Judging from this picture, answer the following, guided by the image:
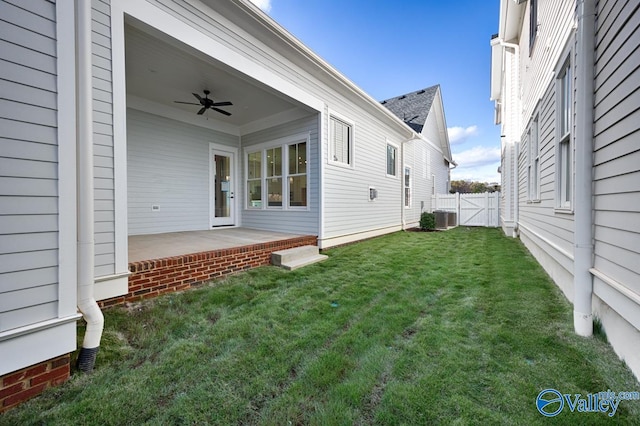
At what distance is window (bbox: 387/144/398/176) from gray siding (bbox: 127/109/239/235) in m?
5.29

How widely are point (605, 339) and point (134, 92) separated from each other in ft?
25.1

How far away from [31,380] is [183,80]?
4777mm

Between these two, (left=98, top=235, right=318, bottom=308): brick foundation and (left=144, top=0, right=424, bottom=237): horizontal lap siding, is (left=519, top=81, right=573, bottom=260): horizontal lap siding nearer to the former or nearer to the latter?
(left=144, top=0, right=424, bottom=237): horizontal lap siding

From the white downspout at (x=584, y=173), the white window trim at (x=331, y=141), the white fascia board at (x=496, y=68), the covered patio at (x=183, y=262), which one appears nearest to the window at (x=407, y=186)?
the white window trim at (x=331, y=141)

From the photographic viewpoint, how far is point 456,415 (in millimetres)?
1429

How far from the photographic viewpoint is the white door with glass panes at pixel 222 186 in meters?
6.94

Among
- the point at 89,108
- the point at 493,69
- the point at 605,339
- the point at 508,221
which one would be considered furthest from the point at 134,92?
the point at 493,69

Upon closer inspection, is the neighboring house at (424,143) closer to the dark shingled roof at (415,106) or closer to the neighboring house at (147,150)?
the dark shingled roof at (415,106)

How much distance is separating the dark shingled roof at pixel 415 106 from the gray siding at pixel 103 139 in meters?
11.1

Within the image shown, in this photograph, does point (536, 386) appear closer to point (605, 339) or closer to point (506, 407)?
point (506, 407)

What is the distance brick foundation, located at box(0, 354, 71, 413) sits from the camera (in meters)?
1.51

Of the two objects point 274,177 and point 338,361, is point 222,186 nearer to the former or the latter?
point 274,177

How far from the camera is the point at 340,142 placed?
256 inches

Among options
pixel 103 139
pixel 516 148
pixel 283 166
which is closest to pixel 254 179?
pixel 283 166
